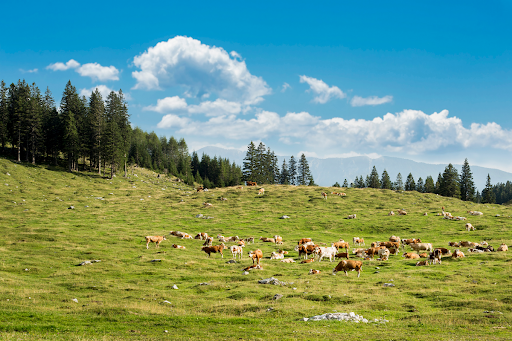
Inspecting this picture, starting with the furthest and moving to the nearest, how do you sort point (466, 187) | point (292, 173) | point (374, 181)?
point (292, 173)
point (374, 181)
point (466, 187)

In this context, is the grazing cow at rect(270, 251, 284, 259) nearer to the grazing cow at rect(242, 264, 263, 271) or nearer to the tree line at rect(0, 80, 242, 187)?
the grazing cow at rect(242, 264, 263, 271)

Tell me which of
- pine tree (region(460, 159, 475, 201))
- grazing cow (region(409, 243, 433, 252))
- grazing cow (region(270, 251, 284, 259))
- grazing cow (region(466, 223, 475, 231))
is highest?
pine tree (region(460, 159, 475, 201))

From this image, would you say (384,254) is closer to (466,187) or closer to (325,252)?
(325,252)

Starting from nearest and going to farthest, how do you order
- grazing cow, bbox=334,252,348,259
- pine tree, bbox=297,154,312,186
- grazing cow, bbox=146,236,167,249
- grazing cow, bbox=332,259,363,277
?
1. grazing cow, bbox=332,259,363,277
2. grazing cow, bbox=334,252,348,259
3. grazing cow, bbox=146,236,167,249
4. pine tree, bbox=297,154,312,186

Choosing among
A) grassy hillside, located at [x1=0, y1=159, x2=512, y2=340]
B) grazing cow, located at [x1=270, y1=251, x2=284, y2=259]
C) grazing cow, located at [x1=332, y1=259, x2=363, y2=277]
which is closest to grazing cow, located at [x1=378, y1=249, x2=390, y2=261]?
grassy hillside, located at [x1=0, y1=159, x2=512, y2=340]

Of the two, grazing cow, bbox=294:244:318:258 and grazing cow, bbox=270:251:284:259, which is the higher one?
grazing cow, bbox=294:244:318:258

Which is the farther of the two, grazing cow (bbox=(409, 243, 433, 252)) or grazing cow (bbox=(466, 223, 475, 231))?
grazing cow (bbox=(466, 223, 475, 231))

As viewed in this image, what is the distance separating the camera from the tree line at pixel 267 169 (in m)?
121

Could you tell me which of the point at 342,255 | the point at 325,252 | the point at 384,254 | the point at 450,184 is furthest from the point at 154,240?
the point at 450,184

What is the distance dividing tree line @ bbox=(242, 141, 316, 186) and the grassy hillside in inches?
2389

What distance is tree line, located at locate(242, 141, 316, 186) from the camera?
12119 centimetres

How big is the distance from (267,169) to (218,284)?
110405 mm

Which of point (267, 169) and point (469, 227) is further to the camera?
point (267, 169)

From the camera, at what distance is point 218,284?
76.8 feet
